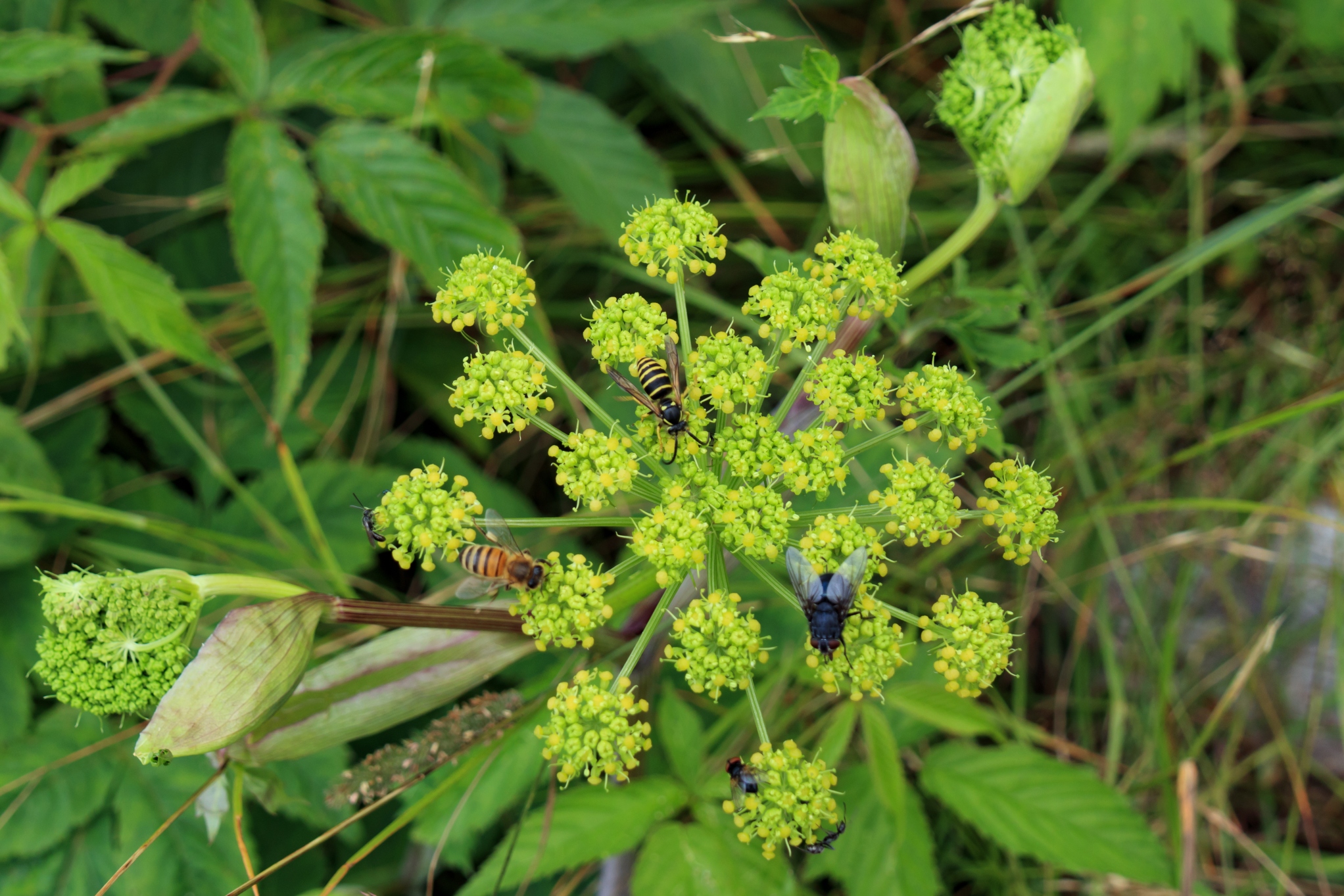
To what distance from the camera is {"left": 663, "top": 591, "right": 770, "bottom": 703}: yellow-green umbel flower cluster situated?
223 centimetres

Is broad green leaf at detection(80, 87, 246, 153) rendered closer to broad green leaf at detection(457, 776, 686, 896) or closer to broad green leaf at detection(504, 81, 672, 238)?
broad green leaf at detection(504, 81, 672, 238)

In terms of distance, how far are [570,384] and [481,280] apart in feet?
1.16

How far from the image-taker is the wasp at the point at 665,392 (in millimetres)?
2391

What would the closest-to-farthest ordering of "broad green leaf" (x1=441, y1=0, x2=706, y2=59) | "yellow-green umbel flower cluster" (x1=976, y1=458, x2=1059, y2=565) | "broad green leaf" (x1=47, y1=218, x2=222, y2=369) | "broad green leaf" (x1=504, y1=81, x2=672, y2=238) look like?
"yellow-green umbel flower cluster" (x1=976, y1=458, x2=1059, y2=565)
"broad green leaf" (x1=47, y1=218, x2=222, y2=369)
"broad green leaf" (x1=441, y1=0, x2=706, y2=59)
"broad green leaf" (x1=504, y1=81, x2=672, y2=238)

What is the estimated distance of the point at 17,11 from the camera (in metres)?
4.08

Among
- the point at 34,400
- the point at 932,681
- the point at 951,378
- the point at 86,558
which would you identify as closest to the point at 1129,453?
the point at 932,681

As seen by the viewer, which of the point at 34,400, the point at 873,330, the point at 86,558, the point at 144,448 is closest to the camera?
the point at 873,330

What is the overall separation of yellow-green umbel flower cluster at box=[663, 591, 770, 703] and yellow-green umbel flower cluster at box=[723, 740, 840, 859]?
0.66 ft

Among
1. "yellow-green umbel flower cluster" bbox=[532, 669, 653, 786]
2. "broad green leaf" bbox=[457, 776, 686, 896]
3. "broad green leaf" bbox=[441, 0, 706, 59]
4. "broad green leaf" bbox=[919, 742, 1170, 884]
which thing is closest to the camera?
"yellow-green umbel flower cluster" bbox=[532, 669, 653, 786]

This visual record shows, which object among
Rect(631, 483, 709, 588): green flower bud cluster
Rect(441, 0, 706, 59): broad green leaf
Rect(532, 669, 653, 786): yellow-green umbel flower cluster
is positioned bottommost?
Rect(532, 669, 653, 786): yellow-green umbel flower cluster

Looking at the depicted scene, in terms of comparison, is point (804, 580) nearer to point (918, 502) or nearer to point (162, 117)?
point (918, 502)

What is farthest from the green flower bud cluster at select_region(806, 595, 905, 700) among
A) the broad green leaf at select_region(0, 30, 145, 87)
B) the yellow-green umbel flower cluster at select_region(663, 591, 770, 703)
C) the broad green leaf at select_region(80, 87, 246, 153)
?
the broad green leaf at select_region(0, 30, 145, 87)

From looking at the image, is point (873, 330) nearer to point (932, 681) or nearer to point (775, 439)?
point (775, 439)

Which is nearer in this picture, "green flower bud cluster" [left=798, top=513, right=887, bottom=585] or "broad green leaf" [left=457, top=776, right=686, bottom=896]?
"green flower bud cluster" [left=798, top=513, right=887, bottom=585]
